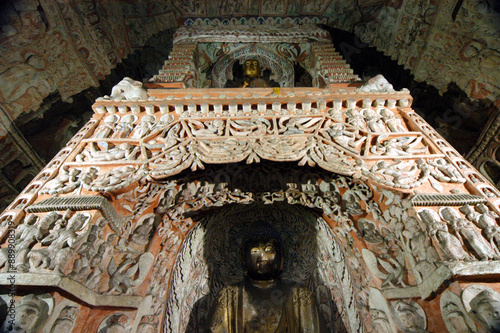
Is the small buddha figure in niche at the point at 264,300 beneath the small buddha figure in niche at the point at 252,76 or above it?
beneath

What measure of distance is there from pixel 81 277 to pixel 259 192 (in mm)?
2177

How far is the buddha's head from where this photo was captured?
15.0 ft

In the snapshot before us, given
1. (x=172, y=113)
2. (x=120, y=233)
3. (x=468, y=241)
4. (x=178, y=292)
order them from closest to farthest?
(x=468, y=241), (x=120, y=233), (x=178, y=292), (x=172, y=113)

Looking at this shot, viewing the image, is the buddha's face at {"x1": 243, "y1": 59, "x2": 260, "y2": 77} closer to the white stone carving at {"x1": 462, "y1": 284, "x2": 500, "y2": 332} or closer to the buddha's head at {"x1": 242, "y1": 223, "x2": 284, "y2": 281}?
the buddha's head at {"x1": 242, "y1": 223, "x2": 284, "y2": 281}

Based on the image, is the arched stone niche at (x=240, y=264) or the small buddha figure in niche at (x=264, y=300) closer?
the arched stone niche at (x=240, y=264)

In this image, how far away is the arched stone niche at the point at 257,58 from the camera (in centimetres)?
840

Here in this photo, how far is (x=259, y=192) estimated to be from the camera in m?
3.88

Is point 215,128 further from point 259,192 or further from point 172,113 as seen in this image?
point 259,192

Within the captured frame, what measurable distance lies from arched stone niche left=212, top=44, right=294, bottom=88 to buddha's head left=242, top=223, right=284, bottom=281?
4.94 m

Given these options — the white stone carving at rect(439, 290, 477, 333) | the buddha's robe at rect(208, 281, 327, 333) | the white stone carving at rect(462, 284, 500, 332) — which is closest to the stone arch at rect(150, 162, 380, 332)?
the buddha's robe at rect(208, 281, 327, 333)

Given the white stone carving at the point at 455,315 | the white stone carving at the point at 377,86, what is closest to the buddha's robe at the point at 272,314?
the white stone carving at the point at 455,315

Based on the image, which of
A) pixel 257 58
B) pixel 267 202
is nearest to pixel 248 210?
pixel 267 202

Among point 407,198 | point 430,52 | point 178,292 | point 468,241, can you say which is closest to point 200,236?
point 178,292

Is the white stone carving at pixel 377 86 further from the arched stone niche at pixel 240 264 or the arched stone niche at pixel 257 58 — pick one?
the arched stone niche at pixel 257 58
